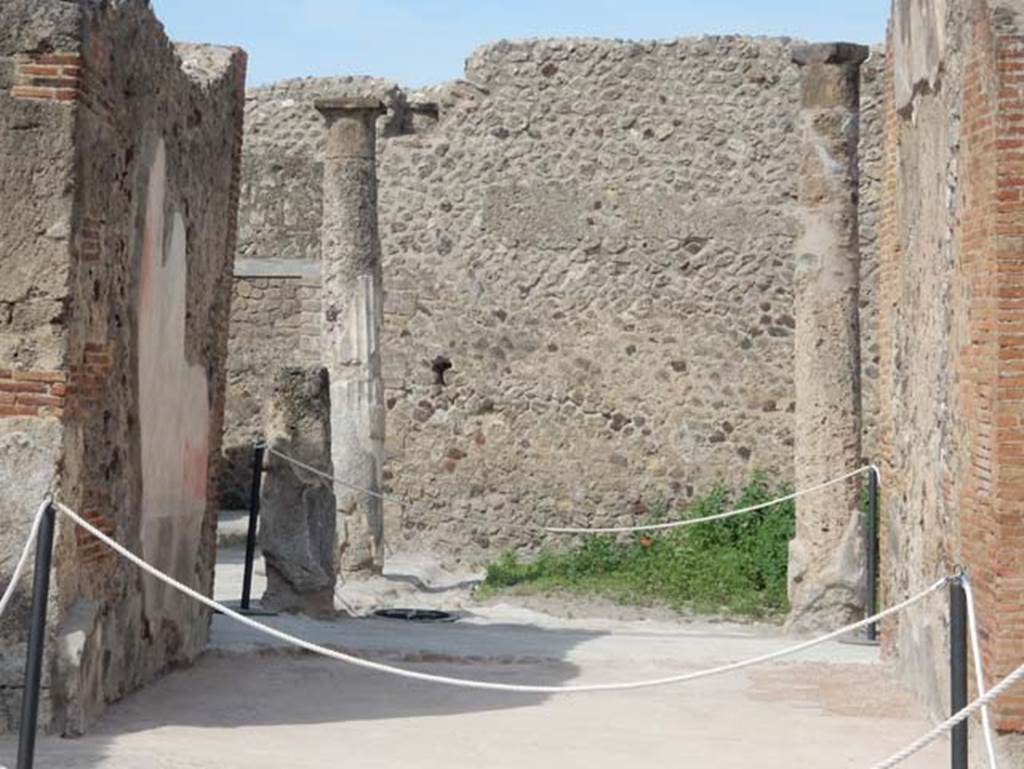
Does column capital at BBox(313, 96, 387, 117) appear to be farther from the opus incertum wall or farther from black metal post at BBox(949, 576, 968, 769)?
black metal post at BBox(949, 576, 968, 769)

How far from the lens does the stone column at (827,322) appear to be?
1104cm

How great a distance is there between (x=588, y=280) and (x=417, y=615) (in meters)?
5.22

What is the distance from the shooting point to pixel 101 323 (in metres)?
6.82

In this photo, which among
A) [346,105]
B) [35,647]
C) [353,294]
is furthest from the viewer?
[346,105]

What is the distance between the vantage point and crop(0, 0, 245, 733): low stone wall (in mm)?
6363

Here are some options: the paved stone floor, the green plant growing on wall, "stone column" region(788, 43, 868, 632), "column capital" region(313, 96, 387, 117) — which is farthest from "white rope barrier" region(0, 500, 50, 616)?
"column capital" region(313, 96, 387, 117)

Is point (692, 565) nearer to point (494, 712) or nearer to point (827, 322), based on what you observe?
point (827, 322)

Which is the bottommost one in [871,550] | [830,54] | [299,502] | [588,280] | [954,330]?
[871,550]

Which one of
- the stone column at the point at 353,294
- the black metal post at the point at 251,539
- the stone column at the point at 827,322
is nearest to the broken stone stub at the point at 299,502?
the black metal post at the point at 251,539

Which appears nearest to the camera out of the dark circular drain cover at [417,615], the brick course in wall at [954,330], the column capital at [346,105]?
the brick course in wall at [954,330]

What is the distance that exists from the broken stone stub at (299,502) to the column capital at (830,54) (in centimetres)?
350

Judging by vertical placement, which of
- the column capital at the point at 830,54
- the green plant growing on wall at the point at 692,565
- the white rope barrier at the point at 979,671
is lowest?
the green plant growing on wall at the point at 692,565

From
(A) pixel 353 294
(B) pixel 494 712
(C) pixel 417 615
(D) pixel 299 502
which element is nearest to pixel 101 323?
(B) pixel 494 712

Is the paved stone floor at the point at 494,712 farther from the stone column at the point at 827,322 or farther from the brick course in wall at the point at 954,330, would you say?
the stone column at the point at 827,322
